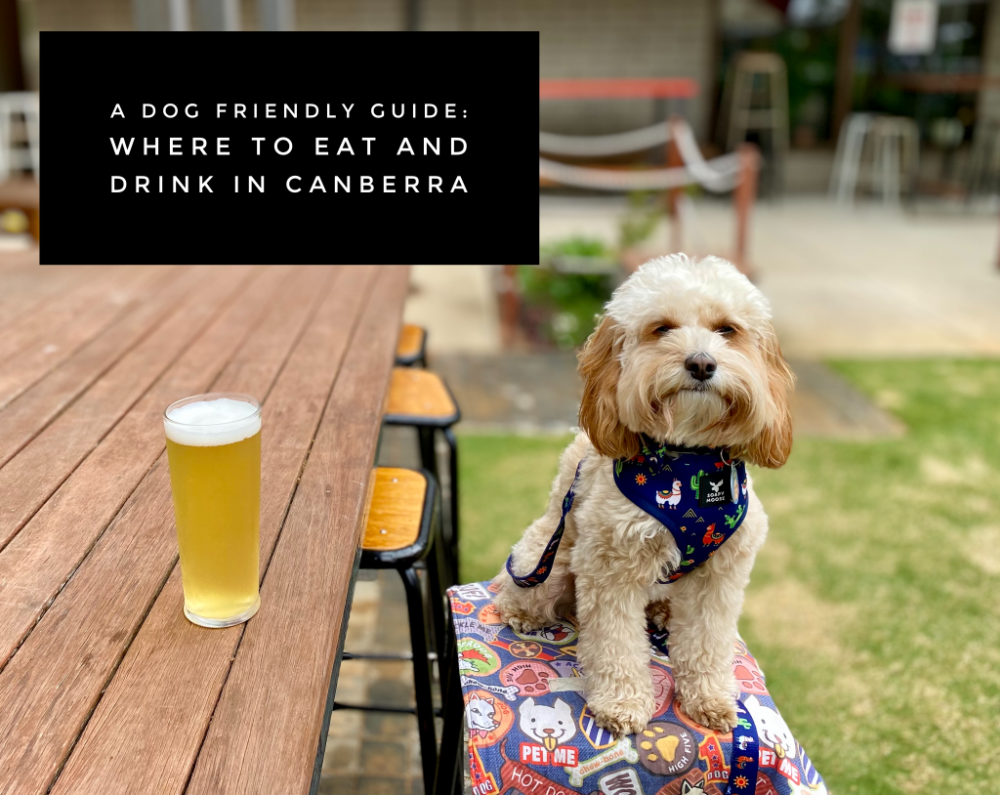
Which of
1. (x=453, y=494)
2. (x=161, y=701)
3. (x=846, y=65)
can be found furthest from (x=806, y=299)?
(x=161, y=701)

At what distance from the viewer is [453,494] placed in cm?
291

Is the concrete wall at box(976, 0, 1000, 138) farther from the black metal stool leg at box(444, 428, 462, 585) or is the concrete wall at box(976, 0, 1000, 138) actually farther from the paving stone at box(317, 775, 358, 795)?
the paving stone at box(317, 775, 358, 795)

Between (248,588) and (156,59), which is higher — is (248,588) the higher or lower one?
the lower one

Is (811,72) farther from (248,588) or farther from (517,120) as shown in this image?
(248,588)

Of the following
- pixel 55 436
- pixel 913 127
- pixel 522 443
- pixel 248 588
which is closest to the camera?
pixel 248 588

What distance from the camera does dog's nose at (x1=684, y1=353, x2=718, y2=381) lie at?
4.51 ft

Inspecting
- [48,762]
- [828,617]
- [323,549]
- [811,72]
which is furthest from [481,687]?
[811,72]

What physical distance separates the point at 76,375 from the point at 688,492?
59.1 inches

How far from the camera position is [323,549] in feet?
4.82

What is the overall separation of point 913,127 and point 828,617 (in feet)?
34.7

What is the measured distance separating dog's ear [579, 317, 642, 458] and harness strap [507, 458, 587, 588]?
0.64 ft

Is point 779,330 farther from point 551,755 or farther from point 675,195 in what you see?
point 551,755

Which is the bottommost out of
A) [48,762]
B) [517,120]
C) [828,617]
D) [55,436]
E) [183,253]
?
[828,617]

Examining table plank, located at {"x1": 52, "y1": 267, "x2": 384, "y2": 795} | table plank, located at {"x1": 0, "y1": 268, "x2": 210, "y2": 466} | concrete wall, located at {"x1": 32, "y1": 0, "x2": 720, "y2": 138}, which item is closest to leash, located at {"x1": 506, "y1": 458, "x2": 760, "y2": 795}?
table plank, located at {"x1": 52, "y1": 267, "x2": 384, "y2": 795}
